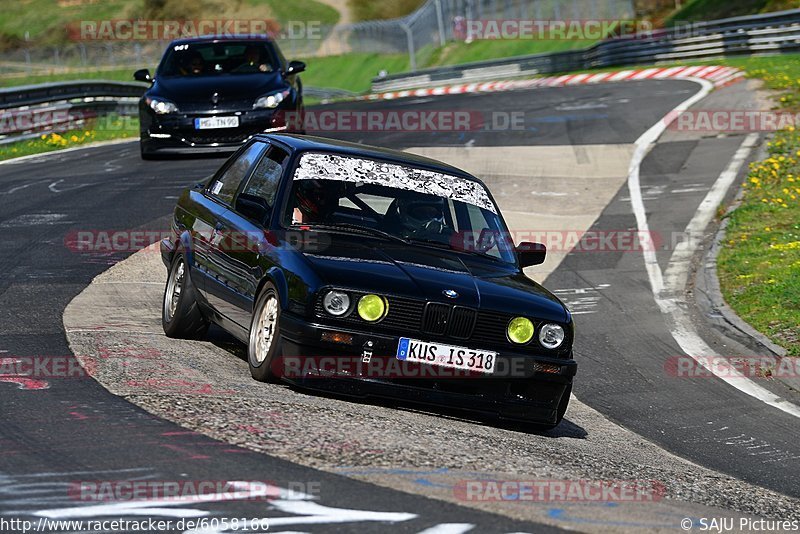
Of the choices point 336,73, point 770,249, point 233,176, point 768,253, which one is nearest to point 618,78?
point 770,249

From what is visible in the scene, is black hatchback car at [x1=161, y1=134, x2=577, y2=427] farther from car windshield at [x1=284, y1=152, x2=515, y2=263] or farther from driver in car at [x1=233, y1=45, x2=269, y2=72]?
driver in car at [x1=233, y1=45, x2=269, y2=72]

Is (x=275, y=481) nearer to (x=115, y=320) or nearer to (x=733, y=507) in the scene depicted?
(x=733, y=507)

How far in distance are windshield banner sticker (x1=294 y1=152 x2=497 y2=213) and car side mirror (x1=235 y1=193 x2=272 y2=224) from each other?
0.30m

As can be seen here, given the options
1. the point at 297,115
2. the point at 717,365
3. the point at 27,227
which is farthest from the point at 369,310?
the point at 297,115

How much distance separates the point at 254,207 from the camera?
8367 millimetres

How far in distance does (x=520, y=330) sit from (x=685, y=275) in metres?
7.16

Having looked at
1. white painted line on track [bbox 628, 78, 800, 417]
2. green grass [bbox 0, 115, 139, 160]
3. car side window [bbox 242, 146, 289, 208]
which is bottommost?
white painted line on track [bbox 628, 78, 800, 417]

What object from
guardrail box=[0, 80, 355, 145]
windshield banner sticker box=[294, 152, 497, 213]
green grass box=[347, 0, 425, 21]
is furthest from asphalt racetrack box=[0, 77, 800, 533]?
green grass box=[347, 0, 425, 21]

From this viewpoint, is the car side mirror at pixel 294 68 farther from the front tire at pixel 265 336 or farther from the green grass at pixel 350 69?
the green grass at pixel 350 69

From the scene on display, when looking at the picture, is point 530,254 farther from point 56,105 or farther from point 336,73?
point 336,73

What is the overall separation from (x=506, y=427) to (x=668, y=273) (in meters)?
6.84

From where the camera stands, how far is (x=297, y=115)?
62.2 feet

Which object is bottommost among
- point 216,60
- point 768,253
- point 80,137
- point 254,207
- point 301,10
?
point 768,253

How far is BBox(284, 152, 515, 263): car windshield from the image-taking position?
8.38 metres
